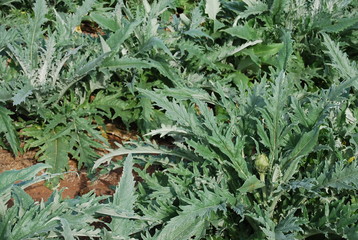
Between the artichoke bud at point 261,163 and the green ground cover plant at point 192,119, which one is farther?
the artichoke bud at point 261,163

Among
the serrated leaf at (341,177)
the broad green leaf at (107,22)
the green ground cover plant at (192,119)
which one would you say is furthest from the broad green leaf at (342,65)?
the broad green leaf at (107,22)

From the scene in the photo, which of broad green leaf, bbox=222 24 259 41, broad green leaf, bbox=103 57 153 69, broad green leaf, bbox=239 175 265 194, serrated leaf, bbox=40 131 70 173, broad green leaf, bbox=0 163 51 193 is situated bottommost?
serrated leaf, bbox=40 131 70 173

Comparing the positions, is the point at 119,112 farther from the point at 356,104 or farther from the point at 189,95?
the point at 356,104

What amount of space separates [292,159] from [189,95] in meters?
0.96

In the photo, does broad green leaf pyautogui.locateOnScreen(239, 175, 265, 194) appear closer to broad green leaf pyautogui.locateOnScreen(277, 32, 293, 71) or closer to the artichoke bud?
the artichoke bud

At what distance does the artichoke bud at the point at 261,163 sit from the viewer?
261cm

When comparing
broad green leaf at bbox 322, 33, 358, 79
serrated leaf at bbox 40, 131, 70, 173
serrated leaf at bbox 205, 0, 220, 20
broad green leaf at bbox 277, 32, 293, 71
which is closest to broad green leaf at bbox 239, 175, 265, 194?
broad green leaf at bbox 277, 32, 293, 71

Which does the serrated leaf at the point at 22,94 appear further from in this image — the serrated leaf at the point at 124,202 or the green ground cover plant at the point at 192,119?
the serrated leaf at the point at 124,202

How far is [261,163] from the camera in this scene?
261 centimetres

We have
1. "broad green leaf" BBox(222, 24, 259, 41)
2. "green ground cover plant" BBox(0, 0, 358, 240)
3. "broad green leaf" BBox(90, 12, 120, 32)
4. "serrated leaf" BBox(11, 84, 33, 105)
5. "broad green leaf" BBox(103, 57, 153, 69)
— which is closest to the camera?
"green ground cover plant" BBox(0, 0, 358, 240)

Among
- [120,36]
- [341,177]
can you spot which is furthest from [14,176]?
[120,36]

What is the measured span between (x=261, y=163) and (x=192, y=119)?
48cm

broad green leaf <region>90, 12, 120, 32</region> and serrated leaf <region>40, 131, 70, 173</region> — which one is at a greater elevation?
broad green leaf <region>90, 12, 120, 32</region>

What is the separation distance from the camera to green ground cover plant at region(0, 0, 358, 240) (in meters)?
2.45
